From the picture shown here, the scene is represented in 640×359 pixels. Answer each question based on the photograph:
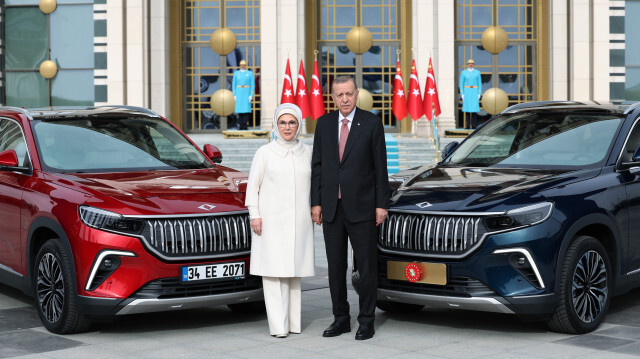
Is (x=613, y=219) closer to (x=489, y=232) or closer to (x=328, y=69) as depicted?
(x=489, y=232)

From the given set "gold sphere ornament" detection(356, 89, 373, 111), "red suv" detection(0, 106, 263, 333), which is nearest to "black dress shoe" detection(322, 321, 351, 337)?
"red suv" detection(0, 106, 263, 333)

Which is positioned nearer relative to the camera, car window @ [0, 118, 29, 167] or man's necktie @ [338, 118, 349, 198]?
man's necktie @ [338, 118, 349, 198]

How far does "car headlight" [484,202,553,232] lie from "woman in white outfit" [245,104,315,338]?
1.43 m

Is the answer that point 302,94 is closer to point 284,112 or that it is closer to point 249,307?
point 249,307

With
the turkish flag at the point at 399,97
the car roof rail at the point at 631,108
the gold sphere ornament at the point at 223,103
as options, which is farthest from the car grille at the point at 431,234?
the gold sphere ornament at the point at 223,103

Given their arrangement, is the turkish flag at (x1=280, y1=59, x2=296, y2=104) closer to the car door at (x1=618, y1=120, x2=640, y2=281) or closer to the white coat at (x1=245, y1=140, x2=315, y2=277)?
the car door at (x1=618, y1=120, x2=640, y2=281)

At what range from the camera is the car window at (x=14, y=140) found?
7770 millimetres

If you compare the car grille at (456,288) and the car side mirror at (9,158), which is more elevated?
the car side mirror at (9,158)

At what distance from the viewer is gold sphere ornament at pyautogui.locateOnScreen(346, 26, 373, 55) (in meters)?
26.3

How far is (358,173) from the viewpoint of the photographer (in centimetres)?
662

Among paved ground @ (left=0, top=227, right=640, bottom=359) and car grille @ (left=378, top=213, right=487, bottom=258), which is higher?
car grille @ (left=378, top=213, right=487, bottom=258)

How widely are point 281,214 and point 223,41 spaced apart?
20346 mm

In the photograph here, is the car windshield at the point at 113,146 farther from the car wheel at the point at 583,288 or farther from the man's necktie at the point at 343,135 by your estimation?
the car wheel at the point at 583,288

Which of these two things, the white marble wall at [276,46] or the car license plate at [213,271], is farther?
the white marble wall at [276,46]
